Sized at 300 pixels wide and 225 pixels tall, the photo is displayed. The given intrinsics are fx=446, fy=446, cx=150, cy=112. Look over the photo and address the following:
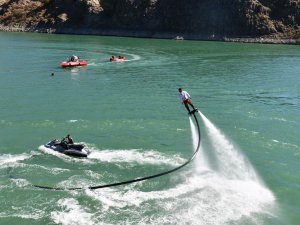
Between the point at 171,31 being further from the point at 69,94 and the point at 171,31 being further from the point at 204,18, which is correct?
the point at 69,94

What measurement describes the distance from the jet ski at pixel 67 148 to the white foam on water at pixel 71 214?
25.3 feet

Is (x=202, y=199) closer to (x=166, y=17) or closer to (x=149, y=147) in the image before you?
(x=149, y=147)

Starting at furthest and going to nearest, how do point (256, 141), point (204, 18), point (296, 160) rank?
point (204, 18) → point (256, 141) → point (296, 160)

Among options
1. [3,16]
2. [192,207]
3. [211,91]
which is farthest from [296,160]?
[3,16]

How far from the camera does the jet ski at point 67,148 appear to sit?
37.0m

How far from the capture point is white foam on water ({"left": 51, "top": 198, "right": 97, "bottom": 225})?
27.1 m

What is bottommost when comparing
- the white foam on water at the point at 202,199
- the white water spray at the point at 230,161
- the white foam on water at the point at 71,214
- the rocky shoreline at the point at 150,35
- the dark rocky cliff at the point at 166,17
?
the white foam on water at the point at 71,214

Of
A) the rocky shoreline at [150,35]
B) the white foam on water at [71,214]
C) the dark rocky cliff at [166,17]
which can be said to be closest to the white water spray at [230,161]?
the white foam on water at [71,214]

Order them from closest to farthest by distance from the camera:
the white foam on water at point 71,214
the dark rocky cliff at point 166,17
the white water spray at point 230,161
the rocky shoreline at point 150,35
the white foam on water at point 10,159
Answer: the white foam on water at point 71,214 < the white water spray at point 230,161 < the white foam on water at point 10,159 < the rocky shoreline at point 150,35 < the dark rocky cliff at point 166,17

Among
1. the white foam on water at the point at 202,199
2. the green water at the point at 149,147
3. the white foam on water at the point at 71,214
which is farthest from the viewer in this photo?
the green water at the point at 149,147

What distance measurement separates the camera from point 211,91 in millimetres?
63719

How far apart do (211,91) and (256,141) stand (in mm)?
22323

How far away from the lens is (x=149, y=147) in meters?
39.7

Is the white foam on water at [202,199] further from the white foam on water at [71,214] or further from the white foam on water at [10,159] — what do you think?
the white foam on water at [10,159]
